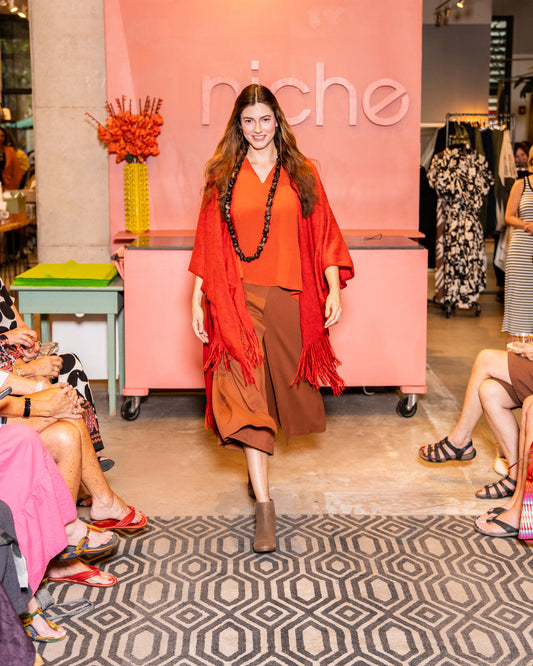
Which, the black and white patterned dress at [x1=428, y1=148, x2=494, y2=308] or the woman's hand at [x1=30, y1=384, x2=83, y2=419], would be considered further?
the black and white patterned dress at [x1=428, y1=148, x2=494, y2=308]

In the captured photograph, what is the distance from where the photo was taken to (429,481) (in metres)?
3.55

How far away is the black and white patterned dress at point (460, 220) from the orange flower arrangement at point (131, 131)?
3.36 metres

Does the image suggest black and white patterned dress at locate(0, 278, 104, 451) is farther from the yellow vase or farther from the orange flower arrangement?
the orange flower arrangement

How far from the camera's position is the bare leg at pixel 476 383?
3.24m

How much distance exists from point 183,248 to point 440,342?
278cm

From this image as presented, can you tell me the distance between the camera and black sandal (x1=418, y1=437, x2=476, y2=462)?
3.44 meters

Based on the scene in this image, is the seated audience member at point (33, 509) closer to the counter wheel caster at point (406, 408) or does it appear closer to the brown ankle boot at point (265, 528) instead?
the brown ankle boot at point (265, 528)

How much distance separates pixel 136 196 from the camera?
4648 millimetres

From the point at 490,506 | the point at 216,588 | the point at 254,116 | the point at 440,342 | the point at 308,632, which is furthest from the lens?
the point at 440,342

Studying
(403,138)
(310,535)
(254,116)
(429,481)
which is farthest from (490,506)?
(403,138)

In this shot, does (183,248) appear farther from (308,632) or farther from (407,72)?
(308,632)

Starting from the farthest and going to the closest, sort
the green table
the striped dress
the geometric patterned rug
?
the striped dress, the green table, the geometric patterned rug

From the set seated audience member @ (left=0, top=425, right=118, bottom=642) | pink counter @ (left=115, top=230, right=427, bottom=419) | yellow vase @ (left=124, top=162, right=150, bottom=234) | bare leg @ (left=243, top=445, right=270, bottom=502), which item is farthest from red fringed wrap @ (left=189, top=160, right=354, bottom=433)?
yellow vase @ (left=124, top=162, right=150, bottom=234)

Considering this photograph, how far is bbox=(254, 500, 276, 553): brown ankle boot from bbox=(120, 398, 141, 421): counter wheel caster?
158cm
